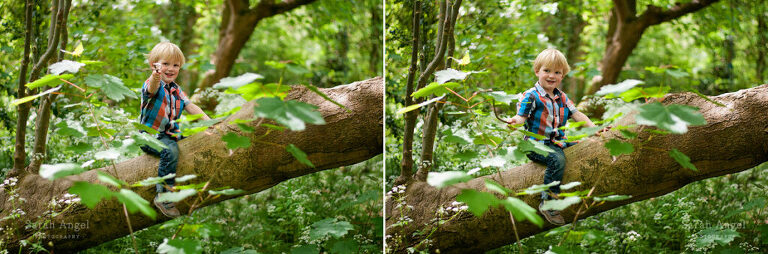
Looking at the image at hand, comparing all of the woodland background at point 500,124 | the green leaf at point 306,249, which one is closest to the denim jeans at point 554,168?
the woodland background at point 500,124

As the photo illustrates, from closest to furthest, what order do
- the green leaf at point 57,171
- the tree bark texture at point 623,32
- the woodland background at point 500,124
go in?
the green leaf at point 57,171 → the woodland background at point 500,124 → the tree bark texture at point 623,32

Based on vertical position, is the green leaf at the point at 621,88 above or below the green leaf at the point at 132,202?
above

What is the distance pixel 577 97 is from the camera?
3.29 meters

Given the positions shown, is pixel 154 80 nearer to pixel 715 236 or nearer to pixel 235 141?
pixel 235 141

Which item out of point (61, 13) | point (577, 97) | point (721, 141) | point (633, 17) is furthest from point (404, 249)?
point (633, 17)

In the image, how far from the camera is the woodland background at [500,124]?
189 centimetres

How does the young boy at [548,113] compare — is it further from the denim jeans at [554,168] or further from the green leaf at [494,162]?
the green leaf at [494,162]

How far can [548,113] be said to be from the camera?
200 cm

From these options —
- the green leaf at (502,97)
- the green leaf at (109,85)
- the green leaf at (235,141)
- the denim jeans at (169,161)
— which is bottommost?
the denim jeans at (169,161)

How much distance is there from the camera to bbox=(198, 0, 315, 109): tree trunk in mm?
3926

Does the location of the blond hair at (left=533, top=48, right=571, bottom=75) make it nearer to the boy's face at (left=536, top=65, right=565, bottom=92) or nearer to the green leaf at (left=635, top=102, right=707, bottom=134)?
the boy's face at (left=536, top=65, right=565, bottom=92)

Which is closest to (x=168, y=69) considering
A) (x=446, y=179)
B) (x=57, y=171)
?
(x=57, y=171)

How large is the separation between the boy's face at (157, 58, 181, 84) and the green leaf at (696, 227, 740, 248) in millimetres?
2167

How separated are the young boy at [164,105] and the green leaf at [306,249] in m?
0.47
